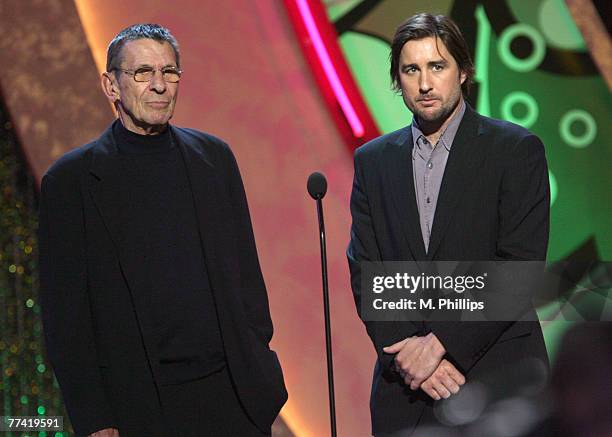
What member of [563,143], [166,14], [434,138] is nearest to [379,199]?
[434,138]

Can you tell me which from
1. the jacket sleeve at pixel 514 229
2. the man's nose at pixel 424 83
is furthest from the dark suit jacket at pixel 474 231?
the man's nose at pixel 424 83

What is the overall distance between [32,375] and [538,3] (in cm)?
232

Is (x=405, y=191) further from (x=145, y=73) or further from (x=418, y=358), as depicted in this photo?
(x=145, y=73)

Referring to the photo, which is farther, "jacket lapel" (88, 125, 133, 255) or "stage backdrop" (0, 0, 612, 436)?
"stage backdrop" (0, 0, 612, 436)

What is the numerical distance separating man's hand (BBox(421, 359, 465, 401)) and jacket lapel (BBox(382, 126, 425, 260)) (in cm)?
28

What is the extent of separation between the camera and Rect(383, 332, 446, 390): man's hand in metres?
2.33

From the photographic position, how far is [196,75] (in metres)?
3.53

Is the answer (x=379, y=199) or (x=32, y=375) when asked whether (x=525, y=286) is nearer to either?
(x=379, y=199)

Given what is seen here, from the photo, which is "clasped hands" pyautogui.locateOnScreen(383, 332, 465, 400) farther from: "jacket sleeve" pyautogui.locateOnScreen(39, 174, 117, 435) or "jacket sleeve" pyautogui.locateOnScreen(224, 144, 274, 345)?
"jacket sleeve" pyautogui.locateOnScreen(39, 174, 117, 435)

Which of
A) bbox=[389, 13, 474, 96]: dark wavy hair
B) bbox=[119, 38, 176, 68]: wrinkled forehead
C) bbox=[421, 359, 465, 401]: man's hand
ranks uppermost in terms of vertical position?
bbox=[119, 38, 176, 68]: wrinkled forehead

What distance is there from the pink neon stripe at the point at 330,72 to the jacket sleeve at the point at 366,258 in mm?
879

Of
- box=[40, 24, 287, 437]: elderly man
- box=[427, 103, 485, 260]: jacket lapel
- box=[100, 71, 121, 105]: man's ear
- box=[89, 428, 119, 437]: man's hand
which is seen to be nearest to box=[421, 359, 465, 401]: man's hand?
box=[427, 103, 485, 260]: jacket lapel

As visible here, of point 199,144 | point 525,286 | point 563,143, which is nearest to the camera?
point 525,286

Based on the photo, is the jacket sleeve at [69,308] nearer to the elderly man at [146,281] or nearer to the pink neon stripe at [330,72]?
the elderly man at [146,281]
